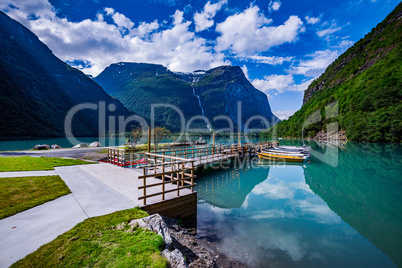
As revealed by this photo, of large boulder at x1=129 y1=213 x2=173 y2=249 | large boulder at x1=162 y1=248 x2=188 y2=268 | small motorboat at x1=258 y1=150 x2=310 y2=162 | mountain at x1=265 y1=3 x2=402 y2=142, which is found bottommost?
small motorboat at x1=258 y1=150 x2=310 y2=162

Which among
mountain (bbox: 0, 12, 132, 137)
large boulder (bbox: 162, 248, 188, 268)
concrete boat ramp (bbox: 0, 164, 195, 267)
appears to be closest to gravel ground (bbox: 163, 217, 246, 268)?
large boulder (bbox: 162, 248, 188, 268)

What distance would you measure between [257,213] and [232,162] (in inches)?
657

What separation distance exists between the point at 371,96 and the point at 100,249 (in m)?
82.0

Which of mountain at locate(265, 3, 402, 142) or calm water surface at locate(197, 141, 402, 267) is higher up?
mountain at locate(265, 3, 402, 142)

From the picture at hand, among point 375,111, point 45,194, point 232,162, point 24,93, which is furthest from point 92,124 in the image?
point 375,111

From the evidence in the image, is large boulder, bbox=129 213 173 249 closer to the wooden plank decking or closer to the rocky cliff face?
the wooden plank decking

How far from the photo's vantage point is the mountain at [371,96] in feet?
168

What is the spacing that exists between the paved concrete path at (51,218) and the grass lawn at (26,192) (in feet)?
1.16

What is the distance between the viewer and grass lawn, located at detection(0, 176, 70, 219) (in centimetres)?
606

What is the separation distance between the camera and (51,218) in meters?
5.37

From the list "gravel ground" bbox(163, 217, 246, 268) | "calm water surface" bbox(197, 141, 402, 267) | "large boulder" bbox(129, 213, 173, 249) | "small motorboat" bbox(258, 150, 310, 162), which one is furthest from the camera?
"small motorboat" bbox(258, 150, 310, 162)

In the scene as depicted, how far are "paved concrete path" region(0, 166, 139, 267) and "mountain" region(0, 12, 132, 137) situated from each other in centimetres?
9220

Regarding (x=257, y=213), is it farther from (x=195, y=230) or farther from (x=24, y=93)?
(x=24, y=93)

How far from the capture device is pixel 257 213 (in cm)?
1033
